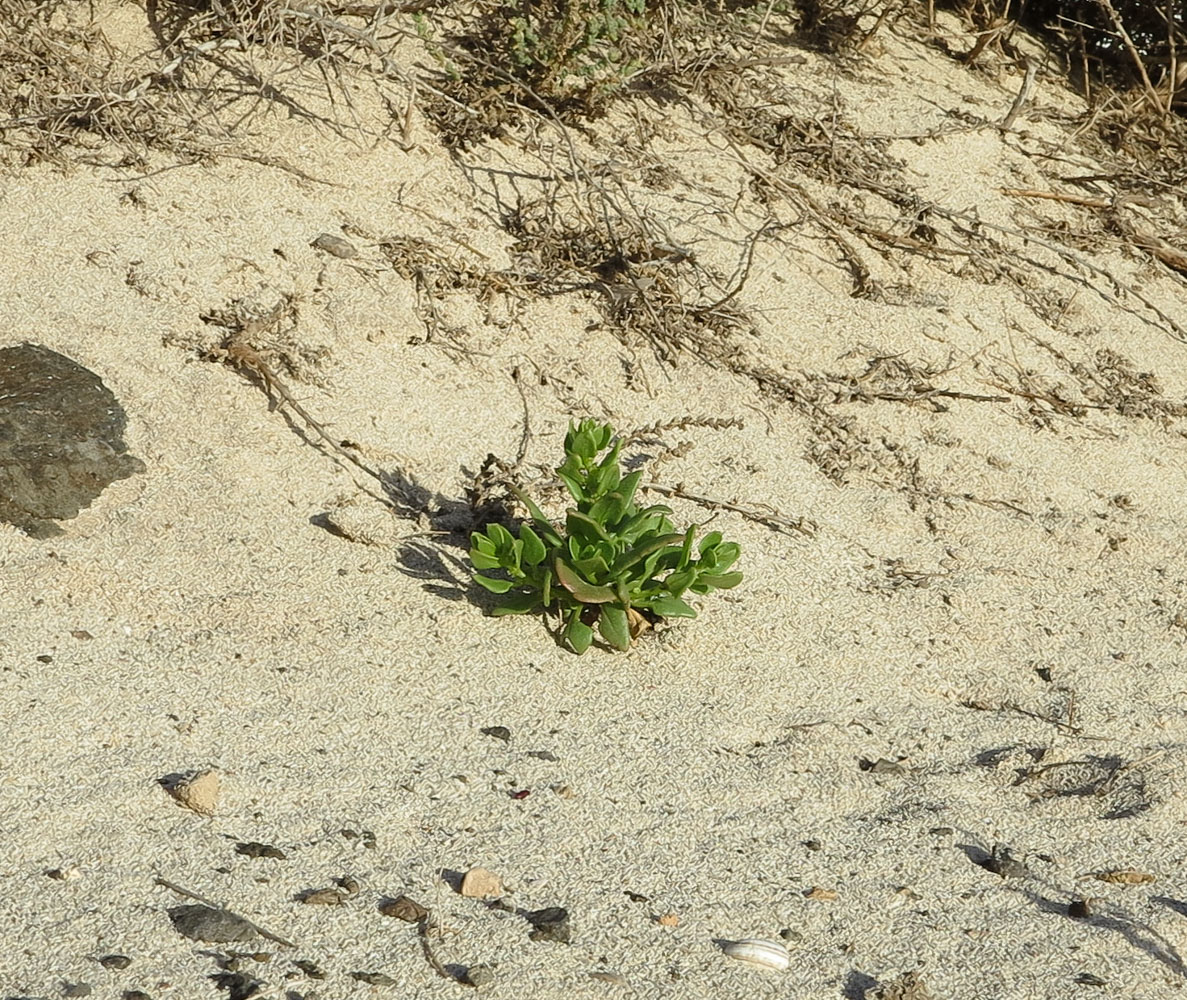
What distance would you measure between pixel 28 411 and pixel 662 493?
65.8 inches

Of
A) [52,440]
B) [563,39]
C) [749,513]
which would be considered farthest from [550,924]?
[563,39]

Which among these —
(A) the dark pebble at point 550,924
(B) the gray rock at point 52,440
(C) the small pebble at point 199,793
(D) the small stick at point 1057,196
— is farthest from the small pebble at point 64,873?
(D) the small stick at point 1057,196

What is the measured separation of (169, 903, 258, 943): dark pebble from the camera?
6.89 ft

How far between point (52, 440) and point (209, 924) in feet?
5.47

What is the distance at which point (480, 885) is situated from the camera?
2322 millimetres

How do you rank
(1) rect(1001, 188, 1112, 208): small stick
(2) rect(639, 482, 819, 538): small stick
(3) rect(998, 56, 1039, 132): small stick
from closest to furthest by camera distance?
(2) rect(639, 482, 819, 538): small stick, (1) rect(1001, 188, 1112, 208): small stick, (3) rect(998, 56, 1039, 132): small stick

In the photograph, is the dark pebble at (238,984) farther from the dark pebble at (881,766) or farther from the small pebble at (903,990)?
the dark pebble at (881,766)

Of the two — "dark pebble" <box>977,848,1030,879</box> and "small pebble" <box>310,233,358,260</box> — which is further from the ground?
"small pebble" <box>310,233,358,260</box>

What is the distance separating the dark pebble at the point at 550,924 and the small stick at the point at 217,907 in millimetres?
389

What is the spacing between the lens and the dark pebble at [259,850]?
235cm

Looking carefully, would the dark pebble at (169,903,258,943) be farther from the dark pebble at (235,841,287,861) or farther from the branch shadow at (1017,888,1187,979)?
the branch shadow at (1017,888,1187,979)

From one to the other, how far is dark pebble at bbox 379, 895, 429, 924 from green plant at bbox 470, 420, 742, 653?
0.92 meters

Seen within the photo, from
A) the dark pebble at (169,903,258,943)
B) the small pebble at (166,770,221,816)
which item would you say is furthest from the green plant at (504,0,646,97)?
the dark pebble at (169,903,258,943)

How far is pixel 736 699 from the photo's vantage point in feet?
10.2
